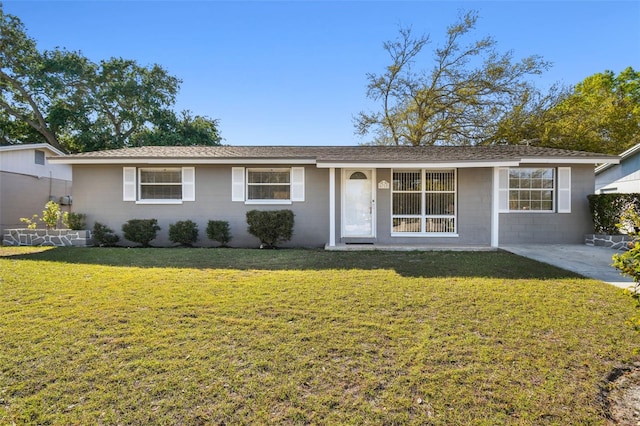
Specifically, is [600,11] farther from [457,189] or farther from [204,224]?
[204,224]

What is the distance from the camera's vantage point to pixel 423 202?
9.80 metres

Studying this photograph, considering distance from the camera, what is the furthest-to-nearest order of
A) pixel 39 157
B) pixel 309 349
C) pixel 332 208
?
pixel 39 157, pixel 332 208, pixel 309 349

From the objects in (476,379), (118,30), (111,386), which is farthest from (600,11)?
(118,30)

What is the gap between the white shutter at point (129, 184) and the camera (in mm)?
10047

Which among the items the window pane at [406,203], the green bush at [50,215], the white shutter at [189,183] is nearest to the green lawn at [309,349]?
the window pane at [406,203]

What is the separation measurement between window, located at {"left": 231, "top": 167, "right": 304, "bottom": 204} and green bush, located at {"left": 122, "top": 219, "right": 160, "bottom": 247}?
267cm

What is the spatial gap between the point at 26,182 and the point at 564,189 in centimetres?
2075

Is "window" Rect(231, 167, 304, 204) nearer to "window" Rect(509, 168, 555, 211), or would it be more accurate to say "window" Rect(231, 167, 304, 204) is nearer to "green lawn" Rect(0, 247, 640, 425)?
"green lawn" Rect(0, 247, 640, 425)

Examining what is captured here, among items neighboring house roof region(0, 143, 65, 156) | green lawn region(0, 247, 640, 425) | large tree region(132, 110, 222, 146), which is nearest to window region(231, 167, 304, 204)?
green lawn region(0, 247, 640, 425)

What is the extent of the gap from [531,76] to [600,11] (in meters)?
6.23

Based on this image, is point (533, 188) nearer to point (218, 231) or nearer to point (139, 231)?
point (218, 231)

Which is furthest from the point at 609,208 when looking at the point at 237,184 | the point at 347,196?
the point at 237,184

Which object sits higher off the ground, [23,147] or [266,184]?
[23,147]

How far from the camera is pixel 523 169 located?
9.95 m
